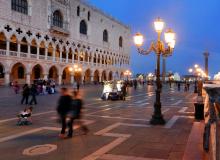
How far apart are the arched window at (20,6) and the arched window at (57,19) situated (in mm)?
8506

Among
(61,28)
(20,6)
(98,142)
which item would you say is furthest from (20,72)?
(98,142)

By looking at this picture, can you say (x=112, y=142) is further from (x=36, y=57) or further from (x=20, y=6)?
(x=36, y=57)

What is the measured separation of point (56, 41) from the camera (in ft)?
195

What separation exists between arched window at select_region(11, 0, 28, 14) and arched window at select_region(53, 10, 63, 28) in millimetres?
8506

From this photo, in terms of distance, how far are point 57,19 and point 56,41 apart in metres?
4.28

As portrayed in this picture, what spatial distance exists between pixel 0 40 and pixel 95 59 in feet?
103

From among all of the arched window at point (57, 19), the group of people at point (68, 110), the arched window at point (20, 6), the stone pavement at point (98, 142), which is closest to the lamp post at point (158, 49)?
the stone pavement at point (98, 142)

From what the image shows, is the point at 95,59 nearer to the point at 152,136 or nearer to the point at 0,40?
the point at 0,40

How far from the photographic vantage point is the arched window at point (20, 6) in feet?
159

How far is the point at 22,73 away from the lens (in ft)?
182

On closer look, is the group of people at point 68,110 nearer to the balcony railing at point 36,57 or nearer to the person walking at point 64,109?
the person walking at point 64,109

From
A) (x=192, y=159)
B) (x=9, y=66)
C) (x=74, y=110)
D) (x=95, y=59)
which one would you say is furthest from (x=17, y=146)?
(x=95, y=59)

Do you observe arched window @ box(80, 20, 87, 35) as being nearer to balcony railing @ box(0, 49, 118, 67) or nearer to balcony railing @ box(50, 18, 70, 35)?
balcony railing @ box(0, 49, 118, 67)

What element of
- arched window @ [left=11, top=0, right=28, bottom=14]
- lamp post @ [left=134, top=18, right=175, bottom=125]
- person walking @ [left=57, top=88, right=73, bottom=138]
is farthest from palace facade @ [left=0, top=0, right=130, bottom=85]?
person walking @ [left=57, top=88, right=73, bottom=138]
